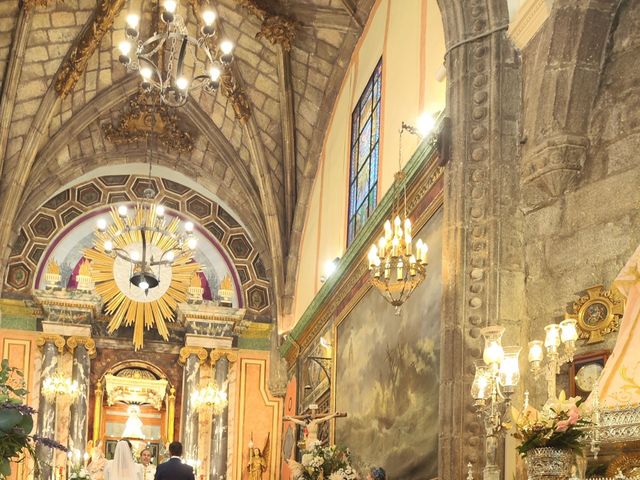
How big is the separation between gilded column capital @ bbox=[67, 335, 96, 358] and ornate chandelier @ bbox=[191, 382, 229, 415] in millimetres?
2243

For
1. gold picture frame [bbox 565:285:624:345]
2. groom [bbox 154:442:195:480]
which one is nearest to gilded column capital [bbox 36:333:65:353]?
groom [bbox 154:442:195:480]

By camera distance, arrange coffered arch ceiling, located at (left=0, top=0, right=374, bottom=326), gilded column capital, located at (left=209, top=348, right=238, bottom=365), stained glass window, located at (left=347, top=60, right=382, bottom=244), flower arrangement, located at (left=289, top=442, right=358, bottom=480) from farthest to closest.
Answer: gilded column capital, located at (left=209, top=348, right=238, bottom=365), coffered arch ceiling, located at (left=0, top=0, right=374, bottom=326), stained glass window, located at (left=347, top=60, right=382, bottom=244), flower arrangement, located at (left=289, top=442, right=358, bottom=480)

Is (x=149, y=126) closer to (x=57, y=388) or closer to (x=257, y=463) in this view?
(x=57, y=388)

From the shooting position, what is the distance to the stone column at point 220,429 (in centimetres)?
2281

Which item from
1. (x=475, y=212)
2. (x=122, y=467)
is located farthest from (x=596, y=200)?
(x=122, y=467)

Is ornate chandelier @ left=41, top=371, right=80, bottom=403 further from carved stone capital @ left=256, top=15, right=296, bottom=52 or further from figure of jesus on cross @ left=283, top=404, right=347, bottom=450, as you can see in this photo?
carved stone capital @ left=256, top=15, right=296, bottom=52

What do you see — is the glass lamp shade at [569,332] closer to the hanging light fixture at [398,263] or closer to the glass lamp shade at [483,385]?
the glass lamp shade at [483,385]

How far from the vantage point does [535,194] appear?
9961 millimetres

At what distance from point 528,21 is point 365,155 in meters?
6.63

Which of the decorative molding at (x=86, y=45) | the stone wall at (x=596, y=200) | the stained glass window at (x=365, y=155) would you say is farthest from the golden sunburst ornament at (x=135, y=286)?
the stone wall at (x=596, y=200)

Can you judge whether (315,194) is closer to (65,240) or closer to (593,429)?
(65,240)

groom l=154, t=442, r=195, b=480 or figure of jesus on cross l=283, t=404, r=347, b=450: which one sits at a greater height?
figure of jesus on cross l=283, t=404, r=347, b=450

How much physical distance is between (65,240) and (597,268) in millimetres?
16548

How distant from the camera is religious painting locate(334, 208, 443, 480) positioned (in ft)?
38.9
